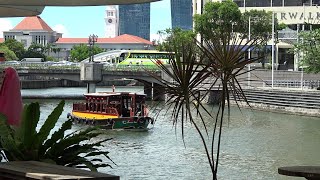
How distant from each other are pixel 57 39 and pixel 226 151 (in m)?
151

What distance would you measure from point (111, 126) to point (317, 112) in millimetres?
13045

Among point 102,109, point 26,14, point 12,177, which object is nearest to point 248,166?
point 26,14

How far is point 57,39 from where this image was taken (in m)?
172

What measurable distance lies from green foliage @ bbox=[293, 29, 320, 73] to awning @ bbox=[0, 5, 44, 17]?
40213mm

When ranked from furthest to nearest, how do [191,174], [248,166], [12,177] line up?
[248,166]
[191,174]
[12,177]

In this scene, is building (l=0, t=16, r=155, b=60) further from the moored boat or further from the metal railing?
the moored boat

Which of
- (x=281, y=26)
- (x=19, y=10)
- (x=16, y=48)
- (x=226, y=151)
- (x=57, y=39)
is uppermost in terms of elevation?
(x=57, y=39)

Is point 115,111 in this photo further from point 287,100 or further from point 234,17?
point 234,17

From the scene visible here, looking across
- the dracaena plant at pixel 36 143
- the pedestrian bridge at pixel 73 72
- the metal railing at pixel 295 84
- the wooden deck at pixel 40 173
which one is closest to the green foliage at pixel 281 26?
the metal railing at pixel 295 84

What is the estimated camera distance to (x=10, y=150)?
22.3 feet

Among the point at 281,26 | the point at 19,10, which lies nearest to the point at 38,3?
the point at 19,10

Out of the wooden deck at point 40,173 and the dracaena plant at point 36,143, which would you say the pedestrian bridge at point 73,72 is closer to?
the dracaena plant at point 36,143

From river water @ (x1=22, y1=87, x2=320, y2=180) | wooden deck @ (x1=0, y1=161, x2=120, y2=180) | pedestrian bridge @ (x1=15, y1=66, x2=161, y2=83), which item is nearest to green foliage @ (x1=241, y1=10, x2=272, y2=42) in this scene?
pedestrian bridge @ (x1=15, y1=66, x2=161, y2=83)

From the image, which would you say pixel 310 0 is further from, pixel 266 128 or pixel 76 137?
pixel 76 137
